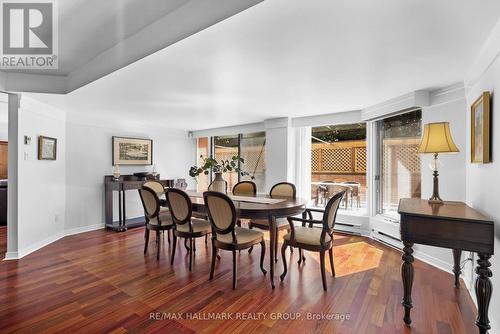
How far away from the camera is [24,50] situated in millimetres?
2326

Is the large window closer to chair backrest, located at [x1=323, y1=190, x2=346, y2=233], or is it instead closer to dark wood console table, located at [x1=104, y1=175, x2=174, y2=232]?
dark wood console table, located at [x1=104, y1=175, x2=174, y2=232]

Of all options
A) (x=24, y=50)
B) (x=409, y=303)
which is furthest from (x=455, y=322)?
(x=24, y=50)

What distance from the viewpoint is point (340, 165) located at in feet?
16.3

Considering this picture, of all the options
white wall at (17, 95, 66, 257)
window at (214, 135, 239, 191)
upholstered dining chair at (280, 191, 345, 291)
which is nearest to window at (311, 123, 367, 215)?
window at (214, 135, 239, 191)

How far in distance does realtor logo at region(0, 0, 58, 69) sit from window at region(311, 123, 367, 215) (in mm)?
4291

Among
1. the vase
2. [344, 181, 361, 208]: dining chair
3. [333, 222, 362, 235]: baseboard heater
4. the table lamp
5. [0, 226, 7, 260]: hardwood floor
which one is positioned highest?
the table lamp

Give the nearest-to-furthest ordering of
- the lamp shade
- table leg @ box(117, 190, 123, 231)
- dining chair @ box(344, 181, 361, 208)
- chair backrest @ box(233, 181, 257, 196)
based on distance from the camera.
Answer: the lamp shade → chair backrest @ box(233, 181, 257, 196) → table leg @ box(117, 190, 123, 231) → dining chair @ box(344, 181, 361, 208)

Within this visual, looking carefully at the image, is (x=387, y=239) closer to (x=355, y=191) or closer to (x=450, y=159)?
(x=355, y=191)

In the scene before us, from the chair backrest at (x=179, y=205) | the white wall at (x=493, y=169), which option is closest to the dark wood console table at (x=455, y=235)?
the white wall at (x=493, y=169)

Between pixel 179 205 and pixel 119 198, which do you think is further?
pixel 119 198

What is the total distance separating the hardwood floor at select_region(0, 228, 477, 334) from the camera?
1.83 m

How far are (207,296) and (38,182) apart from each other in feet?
10.1

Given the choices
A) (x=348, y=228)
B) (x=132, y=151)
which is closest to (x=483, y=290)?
(x=348, y=228)

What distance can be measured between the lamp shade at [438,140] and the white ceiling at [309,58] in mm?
581
